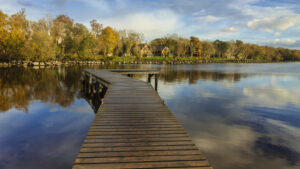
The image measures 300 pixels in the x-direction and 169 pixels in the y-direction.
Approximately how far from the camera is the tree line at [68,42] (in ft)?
139

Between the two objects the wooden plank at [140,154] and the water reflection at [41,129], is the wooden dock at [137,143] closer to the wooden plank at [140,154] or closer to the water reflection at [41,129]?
the wooden plank at [140,154]

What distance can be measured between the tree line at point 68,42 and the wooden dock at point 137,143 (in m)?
45.2

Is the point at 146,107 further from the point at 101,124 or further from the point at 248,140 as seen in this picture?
the point at 248,140

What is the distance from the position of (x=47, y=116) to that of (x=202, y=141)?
8720 mm

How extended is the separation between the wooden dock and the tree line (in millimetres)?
45190

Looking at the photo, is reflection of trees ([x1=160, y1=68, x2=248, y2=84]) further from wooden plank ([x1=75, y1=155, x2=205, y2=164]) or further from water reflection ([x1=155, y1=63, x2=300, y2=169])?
wooden plank ([x1=75, y1=155, x2=205, y2=164])

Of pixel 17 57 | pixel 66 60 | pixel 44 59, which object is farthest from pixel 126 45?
pixel 17 57

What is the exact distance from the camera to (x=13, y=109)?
12070 millimetres

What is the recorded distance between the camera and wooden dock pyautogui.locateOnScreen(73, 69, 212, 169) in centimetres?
388

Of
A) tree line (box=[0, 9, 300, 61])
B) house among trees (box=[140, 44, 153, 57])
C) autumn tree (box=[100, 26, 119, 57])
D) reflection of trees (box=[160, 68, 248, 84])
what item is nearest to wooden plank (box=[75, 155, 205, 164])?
reflection of trees (box=[160, 68, 248, 84])

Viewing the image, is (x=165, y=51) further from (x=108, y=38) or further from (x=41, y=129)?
(x=41, y=129)

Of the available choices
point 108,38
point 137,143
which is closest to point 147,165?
point 137,143

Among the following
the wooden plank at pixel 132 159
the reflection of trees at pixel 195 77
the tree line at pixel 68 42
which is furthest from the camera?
the tree line at pixel 68 42

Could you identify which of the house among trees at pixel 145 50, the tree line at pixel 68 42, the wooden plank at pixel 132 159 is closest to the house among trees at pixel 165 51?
the tree line at pixel 68 42
